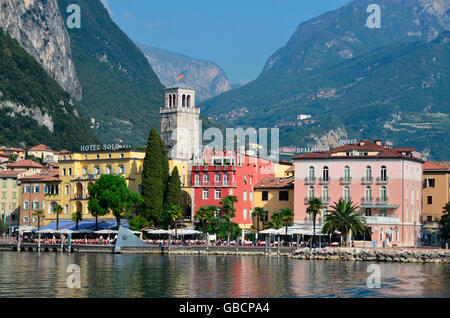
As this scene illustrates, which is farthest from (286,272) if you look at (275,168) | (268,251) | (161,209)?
(275,168)

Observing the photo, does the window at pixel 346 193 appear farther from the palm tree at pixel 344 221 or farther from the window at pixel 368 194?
the palm tree at pixel 344 221

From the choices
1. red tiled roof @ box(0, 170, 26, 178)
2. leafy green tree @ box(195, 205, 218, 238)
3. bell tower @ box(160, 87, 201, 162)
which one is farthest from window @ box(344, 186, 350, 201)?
red tiled roof @ box(0, 170, 26, 178)

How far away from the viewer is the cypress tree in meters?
123

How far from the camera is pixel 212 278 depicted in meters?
73.7

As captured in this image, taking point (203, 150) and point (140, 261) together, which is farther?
point (203, 150)

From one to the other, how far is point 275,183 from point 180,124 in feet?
79.7

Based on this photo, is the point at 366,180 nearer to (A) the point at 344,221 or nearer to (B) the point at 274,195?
(A) the point at 344,221

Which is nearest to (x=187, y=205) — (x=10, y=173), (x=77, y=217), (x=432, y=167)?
(x=77, y=217)

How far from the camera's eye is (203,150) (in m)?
138

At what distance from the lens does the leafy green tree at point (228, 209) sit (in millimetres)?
119688

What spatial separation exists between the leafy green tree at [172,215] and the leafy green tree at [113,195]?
13.4ft

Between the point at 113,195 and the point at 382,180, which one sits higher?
the point at 382,180
